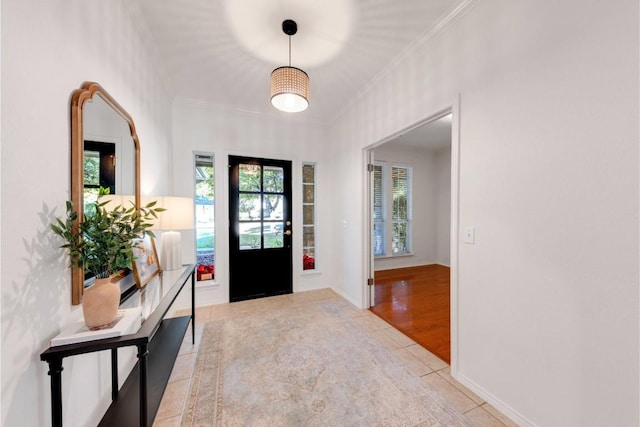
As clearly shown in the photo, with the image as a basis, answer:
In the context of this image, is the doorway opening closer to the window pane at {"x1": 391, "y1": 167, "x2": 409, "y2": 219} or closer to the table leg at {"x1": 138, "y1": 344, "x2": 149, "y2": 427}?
the window pane at {"x1": 391, "y1": 167, "x2": 409, "y2": 219}

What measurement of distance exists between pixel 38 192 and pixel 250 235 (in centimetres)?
271

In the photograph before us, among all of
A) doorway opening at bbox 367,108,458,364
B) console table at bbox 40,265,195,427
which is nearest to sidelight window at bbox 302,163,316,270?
doorway opening at bbox 367,108,458,364

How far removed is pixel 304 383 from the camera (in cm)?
184

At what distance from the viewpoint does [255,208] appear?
12.0 ft

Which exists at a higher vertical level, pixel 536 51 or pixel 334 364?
pixel 536 51

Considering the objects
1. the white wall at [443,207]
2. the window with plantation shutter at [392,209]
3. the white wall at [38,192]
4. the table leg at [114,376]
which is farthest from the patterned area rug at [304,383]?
the white wall at [443,207]

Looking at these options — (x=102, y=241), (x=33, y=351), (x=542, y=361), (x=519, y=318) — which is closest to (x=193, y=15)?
(x=102, y=241)

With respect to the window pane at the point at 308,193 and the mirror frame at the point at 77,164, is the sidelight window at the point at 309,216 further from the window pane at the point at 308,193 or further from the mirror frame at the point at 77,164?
the mirror frame at the point at 77,164

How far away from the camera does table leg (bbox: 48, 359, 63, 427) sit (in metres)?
0.94

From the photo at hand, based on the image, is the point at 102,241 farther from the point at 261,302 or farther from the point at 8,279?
the point at 261,302

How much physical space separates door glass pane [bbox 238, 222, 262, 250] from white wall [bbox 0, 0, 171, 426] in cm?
225

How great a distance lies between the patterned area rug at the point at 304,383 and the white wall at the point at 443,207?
385 cm

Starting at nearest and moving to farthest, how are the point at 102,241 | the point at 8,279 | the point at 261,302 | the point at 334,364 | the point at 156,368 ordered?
the point at 8,279
the point at 102,241
the point at 156,368
the point at 334,364
the point at 261,302

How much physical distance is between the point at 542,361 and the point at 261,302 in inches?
119
